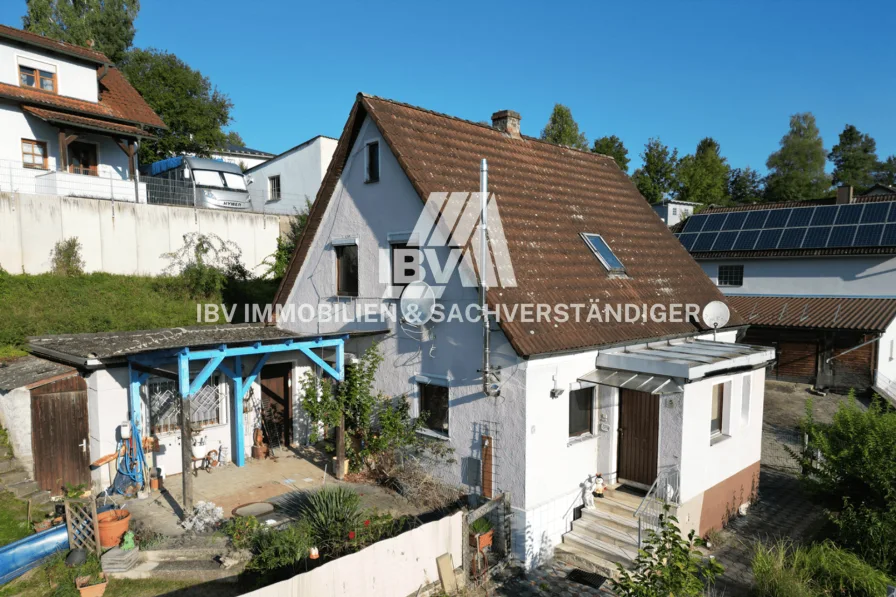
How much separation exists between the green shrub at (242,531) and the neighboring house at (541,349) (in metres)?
3.55

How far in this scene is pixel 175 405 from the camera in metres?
12.5

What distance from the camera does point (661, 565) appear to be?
20.9 feet

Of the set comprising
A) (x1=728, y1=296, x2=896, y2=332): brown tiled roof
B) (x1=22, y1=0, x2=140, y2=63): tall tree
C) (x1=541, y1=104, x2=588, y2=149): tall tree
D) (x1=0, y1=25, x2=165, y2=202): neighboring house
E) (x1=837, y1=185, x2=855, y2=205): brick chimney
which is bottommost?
(x1=728, y1=296, x2=896, y2=332): brown tiled roof

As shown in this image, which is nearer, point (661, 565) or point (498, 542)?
point (661, 565)

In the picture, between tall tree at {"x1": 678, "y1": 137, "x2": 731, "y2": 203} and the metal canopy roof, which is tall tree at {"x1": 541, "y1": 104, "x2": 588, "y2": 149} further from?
the metal canopy roof

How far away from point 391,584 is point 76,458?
7.48 m

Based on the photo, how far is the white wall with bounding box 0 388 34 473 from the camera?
11008mm

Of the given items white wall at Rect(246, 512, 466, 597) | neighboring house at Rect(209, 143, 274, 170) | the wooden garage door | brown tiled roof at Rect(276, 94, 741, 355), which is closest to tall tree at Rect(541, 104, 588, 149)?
neighboring house at Rect(209, 143, 274, 170)

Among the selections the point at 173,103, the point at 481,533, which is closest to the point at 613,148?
the point at 173,103

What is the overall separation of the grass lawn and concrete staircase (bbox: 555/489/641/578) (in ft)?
46.0

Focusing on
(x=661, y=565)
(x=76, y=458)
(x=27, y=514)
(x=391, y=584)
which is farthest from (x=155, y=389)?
(x=661, y=565)

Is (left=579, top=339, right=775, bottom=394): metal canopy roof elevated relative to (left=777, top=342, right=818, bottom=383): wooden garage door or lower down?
elevated

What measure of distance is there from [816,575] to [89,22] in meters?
47.9

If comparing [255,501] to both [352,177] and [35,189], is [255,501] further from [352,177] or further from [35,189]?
[35,189]
